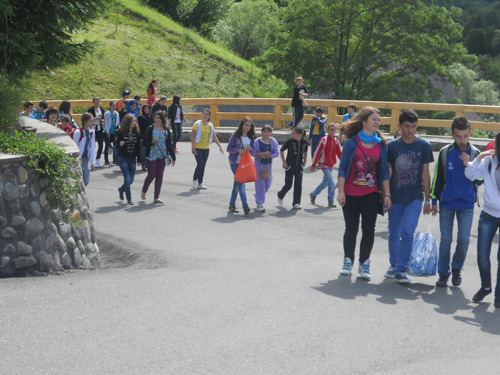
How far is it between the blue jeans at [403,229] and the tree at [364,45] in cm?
2874

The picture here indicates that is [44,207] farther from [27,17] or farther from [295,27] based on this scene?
[295,27]

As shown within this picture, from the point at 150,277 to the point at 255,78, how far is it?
35517mm

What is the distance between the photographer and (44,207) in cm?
867

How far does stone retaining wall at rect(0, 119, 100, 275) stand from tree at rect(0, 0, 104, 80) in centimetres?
348

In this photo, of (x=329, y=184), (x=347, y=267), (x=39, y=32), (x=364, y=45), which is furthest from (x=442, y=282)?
(x=364, y=45)

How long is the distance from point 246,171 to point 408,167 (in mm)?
5463

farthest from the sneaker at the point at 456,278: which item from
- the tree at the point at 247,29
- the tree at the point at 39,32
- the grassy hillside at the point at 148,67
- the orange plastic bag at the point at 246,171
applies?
the tree at the point at 247,29

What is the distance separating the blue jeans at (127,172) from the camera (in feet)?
45.7

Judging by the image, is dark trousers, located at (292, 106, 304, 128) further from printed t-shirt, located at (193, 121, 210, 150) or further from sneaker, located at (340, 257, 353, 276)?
sneaker, located at (340, 257, 353, 276)

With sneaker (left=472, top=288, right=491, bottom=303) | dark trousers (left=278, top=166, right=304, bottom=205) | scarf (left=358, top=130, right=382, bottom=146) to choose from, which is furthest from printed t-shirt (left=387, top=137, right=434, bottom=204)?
dark trousers (left=278, top=166, right=304, bottom=205)

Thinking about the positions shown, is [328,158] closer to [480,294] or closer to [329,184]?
[329,184]

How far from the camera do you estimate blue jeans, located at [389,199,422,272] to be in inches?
320

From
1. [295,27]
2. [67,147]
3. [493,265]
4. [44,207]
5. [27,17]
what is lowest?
[493,265]

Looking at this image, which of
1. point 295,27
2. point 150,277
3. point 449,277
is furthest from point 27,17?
point 295,27
